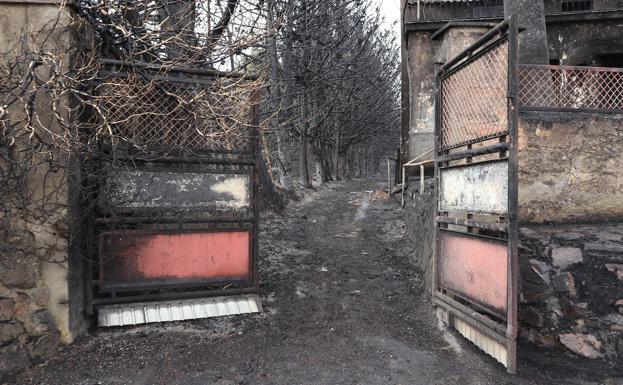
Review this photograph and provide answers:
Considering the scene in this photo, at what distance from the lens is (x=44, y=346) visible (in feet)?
13.0

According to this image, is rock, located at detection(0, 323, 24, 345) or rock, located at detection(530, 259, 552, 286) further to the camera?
rock, located at detection(530, 259, 552, 286)

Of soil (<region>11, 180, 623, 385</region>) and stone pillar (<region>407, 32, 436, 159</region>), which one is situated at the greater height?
stone pillar (<region>407, 32, 436, 159</region>)

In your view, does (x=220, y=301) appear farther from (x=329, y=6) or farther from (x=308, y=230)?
(x=329, y=6)

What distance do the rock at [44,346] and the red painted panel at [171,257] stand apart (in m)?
0.66

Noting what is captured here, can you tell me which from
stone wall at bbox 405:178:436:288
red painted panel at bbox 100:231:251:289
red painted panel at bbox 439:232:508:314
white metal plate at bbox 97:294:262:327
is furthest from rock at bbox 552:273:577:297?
red painted panel at bbox 100:231:251:289

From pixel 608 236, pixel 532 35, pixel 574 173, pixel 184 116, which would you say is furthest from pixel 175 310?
pixel 532 35

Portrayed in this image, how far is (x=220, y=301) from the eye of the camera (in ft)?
16.1

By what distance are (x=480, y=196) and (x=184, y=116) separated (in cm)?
335

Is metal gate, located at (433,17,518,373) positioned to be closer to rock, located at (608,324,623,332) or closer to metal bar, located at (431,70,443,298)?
metal bar, located at (431,70,443,298)

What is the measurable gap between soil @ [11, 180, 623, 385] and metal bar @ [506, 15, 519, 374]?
0.39 m

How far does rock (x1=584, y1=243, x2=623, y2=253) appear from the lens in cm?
451

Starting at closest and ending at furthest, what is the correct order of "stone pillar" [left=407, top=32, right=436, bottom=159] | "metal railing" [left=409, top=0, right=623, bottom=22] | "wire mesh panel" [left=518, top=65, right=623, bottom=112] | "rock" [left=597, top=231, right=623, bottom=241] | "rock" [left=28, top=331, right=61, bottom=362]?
"rock" [left=28, top=331, right=61, bottom=362]
"rock" [left=597, top=231, right=623, bottom=241]
"wire mesh panel" [left=518, top=65, right=623, bottom=112]
"stone pillar" [left=407, top=32, right=436, bottom=159]
"metal railing" [left=409, top=0, right=623, bottom=22]

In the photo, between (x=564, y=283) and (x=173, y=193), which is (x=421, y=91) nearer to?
(x=564, y=283)

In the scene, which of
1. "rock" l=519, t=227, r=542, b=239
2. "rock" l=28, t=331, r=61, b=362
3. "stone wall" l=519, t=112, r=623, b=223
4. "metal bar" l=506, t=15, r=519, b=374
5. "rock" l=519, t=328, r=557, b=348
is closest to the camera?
"metal bar" l=506, t=15, r=519, b=374
